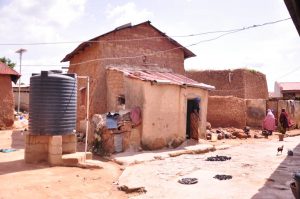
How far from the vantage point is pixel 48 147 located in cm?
965

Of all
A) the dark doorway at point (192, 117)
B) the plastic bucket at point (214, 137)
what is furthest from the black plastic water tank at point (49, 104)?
the plastic bucket at point (214, 137)

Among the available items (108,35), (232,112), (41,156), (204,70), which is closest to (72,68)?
(108,35)

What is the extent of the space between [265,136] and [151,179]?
1154 centimetres

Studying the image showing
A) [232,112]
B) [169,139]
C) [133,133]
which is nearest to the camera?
[133,133]

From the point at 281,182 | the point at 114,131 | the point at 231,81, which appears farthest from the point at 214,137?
the point at 231,81

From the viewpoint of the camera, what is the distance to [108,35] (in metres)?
14.0

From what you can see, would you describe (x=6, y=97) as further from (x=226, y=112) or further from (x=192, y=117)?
(x=226, y=112)

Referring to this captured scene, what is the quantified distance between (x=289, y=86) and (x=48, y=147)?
27.2m

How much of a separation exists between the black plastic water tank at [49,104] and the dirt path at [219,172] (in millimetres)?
2501

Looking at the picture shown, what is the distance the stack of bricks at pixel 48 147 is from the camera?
9289mm

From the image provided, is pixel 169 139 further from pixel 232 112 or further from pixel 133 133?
pixel 232 112

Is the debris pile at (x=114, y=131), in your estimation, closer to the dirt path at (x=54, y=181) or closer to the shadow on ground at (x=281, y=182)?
the dirt path at (x=54, y=181)

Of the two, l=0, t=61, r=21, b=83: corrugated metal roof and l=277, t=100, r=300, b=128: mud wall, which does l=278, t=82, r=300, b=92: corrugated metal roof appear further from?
l=0, t=61, r=21, b=83: corrugated metal roof

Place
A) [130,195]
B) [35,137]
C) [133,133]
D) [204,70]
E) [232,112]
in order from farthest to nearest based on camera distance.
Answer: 1. [204,70]
2. [232,112]
3. [133,133]
4. [35,137]
5. [130,195]
